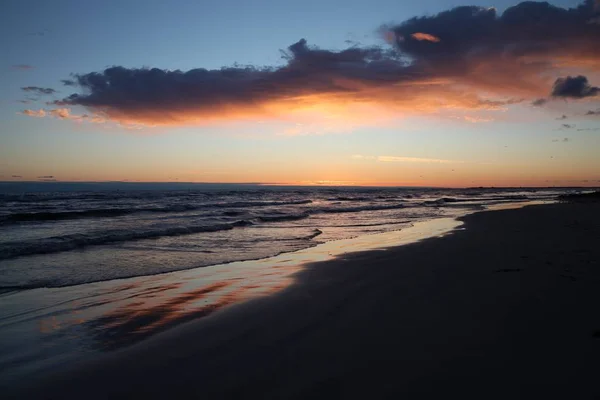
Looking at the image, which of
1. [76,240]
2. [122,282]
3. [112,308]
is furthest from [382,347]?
[76,240]

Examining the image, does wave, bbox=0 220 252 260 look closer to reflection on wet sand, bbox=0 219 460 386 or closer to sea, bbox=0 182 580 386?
sea, bbox=0 182 580 386

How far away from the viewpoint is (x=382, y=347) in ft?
13.8

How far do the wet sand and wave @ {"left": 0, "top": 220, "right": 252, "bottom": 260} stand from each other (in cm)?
1000

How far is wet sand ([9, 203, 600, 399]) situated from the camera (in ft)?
11.1

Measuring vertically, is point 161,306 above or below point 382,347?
below

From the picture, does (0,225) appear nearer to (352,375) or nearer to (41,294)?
(41,294)

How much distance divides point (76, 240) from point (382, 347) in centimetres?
1380

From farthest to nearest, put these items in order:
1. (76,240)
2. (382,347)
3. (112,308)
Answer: (76,240), (112,308), (382,347)

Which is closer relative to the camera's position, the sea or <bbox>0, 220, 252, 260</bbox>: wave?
the sea

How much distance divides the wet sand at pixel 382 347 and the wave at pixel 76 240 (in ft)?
32.8

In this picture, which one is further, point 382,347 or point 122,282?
point 122,282

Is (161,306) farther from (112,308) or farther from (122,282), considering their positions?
(122,282)

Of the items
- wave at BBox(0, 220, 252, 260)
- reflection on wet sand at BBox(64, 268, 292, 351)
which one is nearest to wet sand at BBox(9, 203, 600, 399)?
reflection on wet sand at BBox(64, 268, 292, 351)

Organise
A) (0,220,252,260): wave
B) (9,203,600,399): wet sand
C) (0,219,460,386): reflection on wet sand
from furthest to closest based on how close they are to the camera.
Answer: (0,220,252,260): wave, (0,219,460,386): reflection on wet sand, (9,203,600,399): wet sand
